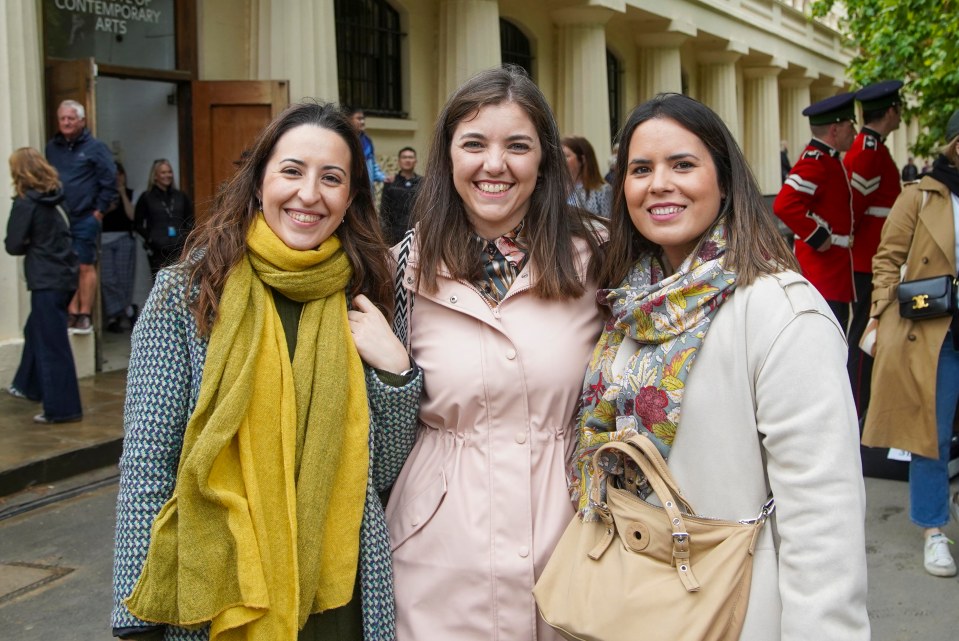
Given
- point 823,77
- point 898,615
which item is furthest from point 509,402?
point 823,77

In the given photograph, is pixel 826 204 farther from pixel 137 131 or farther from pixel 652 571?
pixel 137 131

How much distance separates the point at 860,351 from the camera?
21.8 feet

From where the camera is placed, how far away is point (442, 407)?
244cm

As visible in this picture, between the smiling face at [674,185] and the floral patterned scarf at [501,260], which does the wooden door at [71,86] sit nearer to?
the floral patterned scarf at [501,260]

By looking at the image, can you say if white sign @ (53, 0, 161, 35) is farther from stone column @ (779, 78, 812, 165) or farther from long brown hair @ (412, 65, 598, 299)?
stone column @ (779, 78, 812, 165)

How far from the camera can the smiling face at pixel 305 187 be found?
2330 millimetres

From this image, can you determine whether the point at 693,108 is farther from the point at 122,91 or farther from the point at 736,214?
the point at 122,91

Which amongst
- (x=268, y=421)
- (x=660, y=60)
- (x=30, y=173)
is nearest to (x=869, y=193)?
(x=30, y=173)

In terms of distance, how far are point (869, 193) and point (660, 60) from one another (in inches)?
496

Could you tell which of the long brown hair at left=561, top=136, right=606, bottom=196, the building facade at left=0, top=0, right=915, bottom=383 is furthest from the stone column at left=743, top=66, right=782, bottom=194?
the long brown hair at left=561, top=136, right=606, bottom=196

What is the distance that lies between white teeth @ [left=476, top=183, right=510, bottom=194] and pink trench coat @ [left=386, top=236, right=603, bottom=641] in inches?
8.3

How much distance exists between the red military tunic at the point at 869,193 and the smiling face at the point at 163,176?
7070mm

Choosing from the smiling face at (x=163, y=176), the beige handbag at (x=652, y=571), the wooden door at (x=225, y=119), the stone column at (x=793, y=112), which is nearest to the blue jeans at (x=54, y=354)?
the wooden door at (x=225, y=119)

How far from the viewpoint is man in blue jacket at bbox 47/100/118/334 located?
8.85 m
